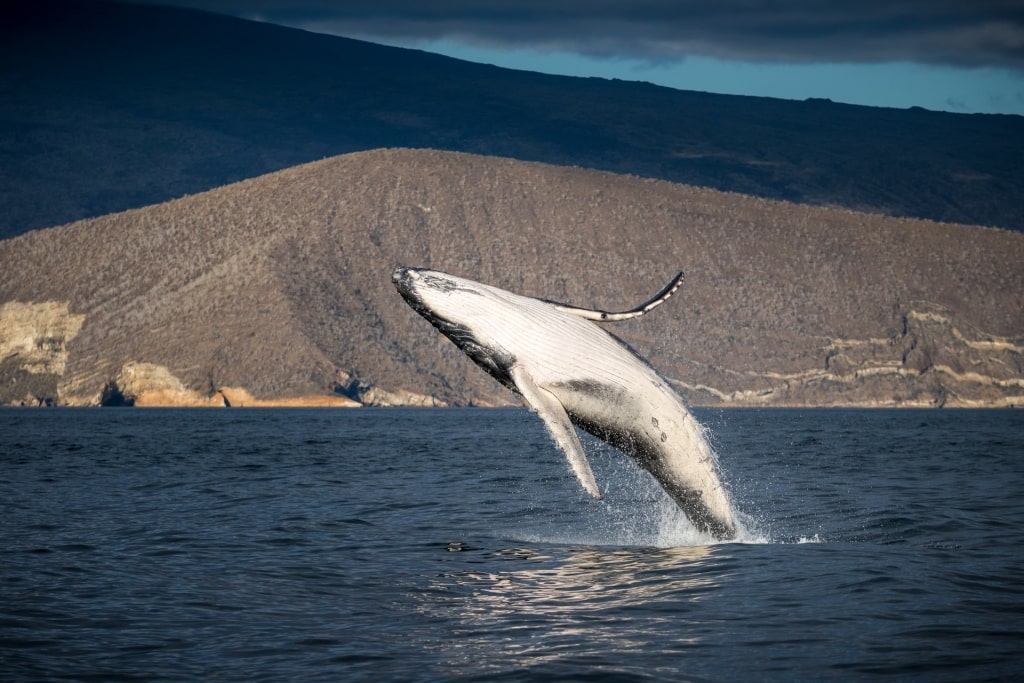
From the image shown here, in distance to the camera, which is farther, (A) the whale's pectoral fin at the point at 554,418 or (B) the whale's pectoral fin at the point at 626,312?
(A) the whale's pectoral fin at the point at 554,418

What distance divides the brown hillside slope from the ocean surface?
84374 millimetres

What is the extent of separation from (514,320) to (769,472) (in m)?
24.3

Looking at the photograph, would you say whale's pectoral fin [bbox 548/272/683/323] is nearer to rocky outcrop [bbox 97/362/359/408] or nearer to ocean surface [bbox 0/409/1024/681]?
ocean surface [bbox 0/409/1024/681]

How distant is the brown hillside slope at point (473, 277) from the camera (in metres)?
119

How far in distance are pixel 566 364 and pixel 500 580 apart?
3941mm

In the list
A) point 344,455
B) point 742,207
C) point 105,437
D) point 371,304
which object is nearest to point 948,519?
point 344,455

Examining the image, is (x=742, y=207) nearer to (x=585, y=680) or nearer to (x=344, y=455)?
(x=344, y=455)

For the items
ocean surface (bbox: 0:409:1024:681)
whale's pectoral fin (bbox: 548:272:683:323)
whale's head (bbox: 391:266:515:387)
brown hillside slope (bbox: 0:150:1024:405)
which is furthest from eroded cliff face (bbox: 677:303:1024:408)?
whale's head (bbox: 391:266:515:387)

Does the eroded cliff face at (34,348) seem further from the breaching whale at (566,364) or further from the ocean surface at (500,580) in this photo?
the breaching whale at (566,364)

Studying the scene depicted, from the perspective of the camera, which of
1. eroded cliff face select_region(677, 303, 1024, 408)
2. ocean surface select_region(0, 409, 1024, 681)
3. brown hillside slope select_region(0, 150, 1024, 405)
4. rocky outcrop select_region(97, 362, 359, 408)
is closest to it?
ocean surface select_region(0, 409, 1024, 681)

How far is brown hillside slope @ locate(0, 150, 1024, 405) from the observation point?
119 m

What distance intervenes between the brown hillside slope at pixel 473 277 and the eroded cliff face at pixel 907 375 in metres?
0.21

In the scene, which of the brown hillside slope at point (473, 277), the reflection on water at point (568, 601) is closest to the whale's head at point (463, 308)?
the reflection on water at point (568, 601)

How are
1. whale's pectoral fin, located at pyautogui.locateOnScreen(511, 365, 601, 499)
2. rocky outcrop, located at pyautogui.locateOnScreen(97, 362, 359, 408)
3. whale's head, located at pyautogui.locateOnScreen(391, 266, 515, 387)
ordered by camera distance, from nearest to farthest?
1. whale's pectoral fin, located at pyautogui.locateOnScreen(511, 365, 601, 499)
2. whale's head, located at pyautogui.locateOnScreen(391, 266, 515, 387)
3. rocky outcrop, located at pyautogui.locateOnScreen(97, 362, 359, 408)
